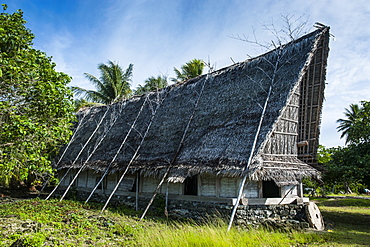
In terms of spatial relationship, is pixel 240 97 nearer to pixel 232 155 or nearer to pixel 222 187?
pixel 232 155

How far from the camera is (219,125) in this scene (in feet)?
33.2

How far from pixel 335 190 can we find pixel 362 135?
20894 millimetres

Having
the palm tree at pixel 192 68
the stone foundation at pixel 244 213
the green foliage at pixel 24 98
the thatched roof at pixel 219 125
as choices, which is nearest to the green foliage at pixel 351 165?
→ the thatched roof at pixel 219 125

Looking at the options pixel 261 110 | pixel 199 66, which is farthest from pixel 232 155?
pixel 199 66

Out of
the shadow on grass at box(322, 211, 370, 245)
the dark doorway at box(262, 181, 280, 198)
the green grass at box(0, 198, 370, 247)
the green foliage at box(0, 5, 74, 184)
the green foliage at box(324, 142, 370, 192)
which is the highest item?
the green foliage at box(0, 5, 74, 184)

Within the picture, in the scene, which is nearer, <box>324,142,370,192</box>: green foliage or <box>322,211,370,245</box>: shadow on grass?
<box>322,211,370,245</box>: shadow on grass

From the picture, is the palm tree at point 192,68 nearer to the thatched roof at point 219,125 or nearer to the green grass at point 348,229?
the thatched roof at point 219,125

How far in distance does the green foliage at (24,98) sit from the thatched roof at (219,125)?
4129 millimetres

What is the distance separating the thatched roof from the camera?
874 cm

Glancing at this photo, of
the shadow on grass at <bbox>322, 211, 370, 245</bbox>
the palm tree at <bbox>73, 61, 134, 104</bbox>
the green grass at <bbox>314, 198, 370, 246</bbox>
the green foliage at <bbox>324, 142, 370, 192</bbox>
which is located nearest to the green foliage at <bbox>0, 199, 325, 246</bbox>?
the green grass at <bbox>314, 198, 370, 246</bbox>

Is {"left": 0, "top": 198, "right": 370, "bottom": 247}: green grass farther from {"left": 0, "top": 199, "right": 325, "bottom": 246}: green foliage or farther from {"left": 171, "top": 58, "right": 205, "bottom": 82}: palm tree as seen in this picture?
{"left": 171, "top": 58, "right": 205, "bottom": 82}: palm tree

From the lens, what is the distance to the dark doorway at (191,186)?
10.3 meters

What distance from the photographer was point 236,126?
955cm

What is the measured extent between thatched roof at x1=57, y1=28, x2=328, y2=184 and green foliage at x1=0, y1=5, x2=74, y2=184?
413 cm
